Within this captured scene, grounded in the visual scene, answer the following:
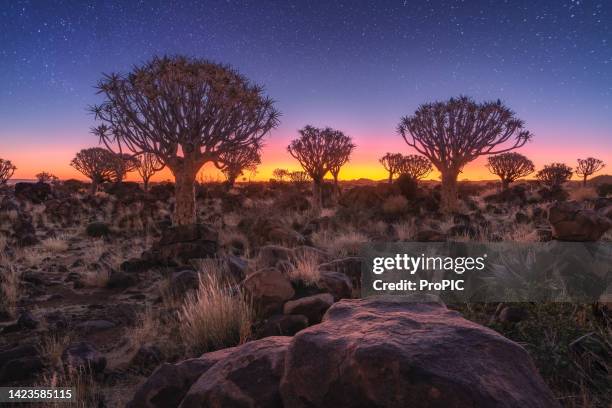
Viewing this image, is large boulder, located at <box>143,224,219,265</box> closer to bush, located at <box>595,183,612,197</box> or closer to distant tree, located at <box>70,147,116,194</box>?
bush, located at <box>595,183,612,197</box>

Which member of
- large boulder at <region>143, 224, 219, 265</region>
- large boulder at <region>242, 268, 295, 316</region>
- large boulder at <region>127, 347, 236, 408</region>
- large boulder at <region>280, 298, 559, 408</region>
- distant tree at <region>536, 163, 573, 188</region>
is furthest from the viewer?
distant tree at <region>536, 163, 573, 188</region>

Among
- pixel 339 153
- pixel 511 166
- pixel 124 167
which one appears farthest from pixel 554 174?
pixel 124 167

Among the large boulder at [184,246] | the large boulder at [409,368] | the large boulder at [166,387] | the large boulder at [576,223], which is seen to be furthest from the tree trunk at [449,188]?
the large boulder at [166,387]

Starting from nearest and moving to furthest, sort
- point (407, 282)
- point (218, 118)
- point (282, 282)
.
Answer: point (282, 282), point (407, 282), point (218, 118)

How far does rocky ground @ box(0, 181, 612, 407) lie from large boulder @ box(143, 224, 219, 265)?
0.03m

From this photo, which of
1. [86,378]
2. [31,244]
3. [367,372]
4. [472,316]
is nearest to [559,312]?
[472,316]

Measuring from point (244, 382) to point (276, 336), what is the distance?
0.64 metres

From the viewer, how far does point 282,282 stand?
5426mm

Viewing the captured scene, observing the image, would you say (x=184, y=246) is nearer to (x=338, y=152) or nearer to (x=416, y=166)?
(x=338, y=152)

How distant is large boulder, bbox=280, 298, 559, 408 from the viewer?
6.20 feet

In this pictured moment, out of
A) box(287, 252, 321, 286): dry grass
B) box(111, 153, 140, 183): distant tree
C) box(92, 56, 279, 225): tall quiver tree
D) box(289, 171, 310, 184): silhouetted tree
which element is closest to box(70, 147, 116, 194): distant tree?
box(111, 153, 140, 183): distant tree

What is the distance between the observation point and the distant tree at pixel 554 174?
3634cm

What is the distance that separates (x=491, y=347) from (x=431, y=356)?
42cm

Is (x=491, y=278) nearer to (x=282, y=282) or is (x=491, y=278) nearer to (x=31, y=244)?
(x=282, y=282)
